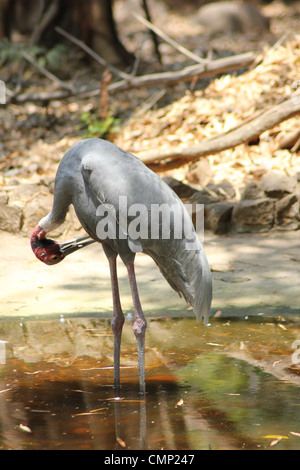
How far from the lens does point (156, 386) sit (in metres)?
3.62

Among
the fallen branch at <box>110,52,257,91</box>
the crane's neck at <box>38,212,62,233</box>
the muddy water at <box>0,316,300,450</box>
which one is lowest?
the muddy water at <box>0,316,300,450</box>

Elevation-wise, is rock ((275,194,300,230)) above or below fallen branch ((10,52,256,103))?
below

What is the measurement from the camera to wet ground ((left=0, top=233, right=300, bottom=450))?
300cm

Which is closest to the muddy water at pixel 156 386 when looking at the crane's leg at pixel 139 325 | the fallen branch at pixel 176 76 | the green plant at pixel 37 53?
the crane's leg at pixel 139 325

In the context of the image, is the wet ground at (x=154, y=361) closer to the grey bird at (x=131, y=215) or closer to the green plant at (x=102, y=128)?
the grey bird at (x=131, y=215)

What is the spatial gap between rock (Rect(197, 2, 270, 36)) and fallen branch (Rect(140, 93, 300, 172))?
8078 millimetres

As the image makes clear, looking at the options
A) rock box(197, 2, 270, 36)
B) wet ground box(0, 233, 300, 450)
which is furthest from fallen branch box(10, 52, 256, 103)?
rock box(197, 2, 270, 36)

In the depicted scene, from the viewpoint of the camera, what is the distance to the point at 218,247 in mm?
6453

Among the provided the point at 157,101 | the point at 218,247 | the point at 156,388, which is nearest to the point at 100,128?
the point at 157,101

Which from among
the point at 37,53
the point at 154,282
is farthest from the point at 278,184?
the point at 37,53

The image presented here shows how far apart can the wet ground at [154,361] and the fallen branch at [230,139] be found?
69.4 inches

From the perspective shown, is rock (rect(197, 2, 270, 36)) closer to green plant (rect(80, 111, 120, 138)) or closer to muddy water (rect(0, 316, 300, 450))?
green plant (rect(80, 111, 120, 138))

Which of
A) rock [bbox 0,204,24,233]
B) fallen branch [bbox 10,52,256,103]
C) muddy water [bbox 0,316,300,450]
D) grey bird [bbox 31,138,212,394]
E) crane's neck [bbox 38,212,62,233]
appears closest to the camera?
muddy water [bbox 0,316,300,450]

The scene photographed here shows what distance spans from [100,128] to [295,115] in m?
2.88
